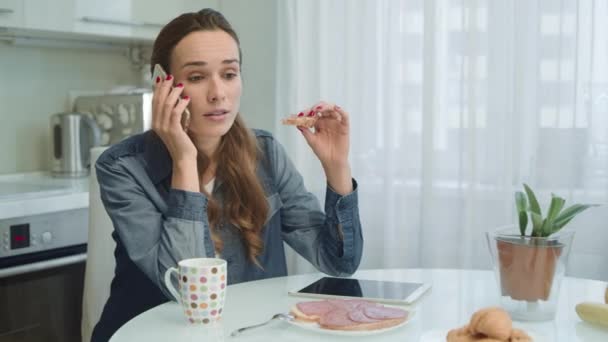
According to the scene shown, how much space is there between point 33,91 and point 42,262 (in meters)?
0.82

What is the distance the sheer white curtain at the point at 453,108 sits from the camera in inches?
90.6

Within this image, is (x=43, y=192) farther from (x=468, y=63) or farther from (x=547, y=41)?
(x=547, y=41)

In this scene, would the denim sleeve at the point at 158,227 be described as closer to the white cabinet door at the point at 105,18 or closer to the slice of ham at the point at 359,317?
the slice of ham at the point at 359,317

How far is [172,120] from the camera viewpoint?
153 centimetres

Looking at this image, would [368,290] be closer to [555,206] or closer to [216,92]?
[555,206]

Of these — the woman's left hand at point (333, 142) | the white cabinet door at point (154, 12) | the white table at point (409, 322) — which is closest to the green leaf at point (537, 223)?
the white table at point (409, 322)

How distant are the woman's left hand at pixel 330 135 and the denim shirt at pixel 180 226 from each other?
0.22ft

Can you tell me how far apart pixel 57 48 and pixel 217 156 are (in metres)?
1.46

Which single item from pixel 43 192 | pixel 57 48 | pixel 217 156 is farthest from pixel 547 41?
pixel 57 48

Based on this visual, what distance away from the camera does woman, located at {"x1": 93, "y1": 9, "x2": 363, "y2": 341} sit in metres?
1.48

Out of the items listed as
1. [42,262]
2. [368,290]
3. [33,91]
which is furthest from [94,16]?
[368,290]

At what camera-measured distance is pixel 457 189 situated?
252 cm

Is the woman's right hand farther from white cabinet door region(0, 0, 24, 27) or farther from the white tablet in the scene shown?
white cabinet door region(0, 0, 24, 27)

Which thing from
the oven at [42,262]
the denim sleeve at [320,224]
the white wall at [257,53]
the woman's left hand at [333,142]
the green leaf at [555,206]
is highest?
the white wall at [257,53]
